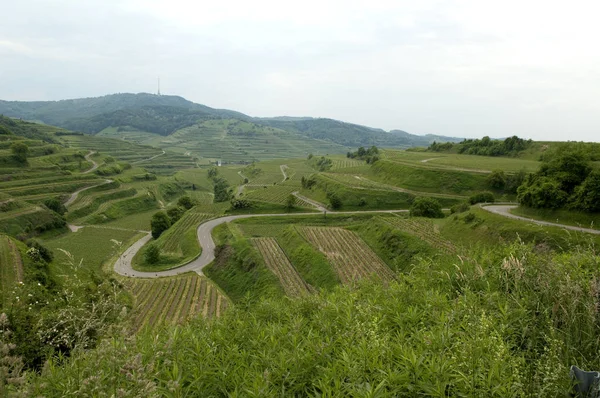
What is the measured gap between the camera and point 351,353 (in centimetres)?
614

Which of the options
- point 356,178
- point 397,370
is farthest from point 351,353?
point 356,178

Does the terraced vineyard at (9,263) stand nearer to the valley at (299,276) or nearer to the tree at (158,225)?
the valley at (299,276)

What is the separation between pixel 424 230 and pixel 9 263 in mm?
55417

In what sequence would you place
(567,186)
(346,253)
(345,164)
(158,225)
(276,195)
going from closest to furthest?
(567,186) < (346,253) < (158,225) < (276,195) < (345,164)

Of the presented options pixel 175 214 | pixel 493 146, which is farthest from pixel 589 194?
pixel 493 146

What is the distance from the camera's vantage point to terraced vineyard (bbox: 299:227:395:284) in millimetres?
39844

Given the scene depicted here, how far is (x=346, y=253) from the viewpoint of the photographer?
152ft

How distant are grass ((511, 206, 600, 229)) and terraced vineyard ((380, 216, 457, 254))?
1141 centimetres

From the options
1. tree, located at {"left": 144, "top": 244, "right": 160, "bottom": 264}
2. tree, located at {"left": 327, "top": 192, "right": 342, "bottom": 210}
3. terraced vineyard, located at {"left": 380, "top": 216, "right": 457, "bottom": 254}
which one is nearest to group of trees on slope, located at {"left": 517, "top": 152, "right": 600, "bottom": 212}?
terraced vineyard, located at {"left": 380, "top": 216, "right": 457, "bottom": 254}

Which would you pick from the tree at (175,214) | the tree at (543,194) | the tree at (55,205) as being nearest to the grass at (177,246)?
the tree at (175,214)

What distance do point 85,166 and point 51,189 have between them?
35.2 metres

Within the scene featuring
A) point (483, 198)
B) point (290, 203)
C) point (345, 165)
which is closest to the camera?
point (483, 198)

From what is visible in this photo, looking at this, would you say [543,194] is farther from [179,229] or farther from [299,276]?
[179,229]

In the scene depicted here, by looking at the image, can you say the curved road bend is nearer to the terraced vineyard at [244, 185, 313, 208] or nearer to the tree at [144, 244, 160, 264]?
the tree at [144, 244, 160, 264]
